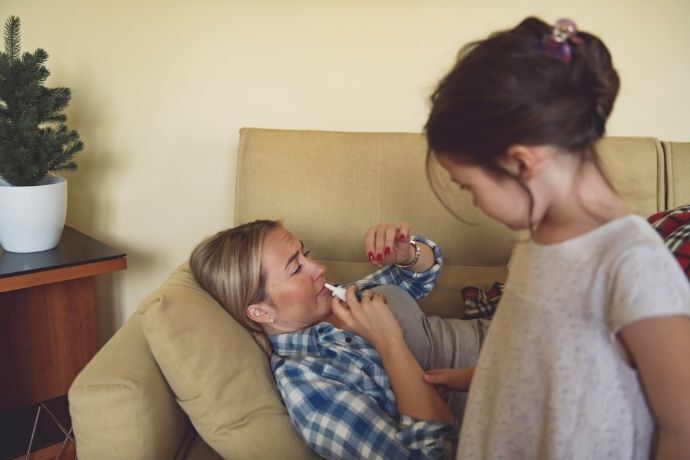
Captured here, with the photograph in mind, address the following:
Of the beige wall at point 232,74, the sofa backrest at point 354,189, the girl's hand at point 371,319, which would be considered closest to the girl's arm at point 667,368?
the girl's hand at point 371,319

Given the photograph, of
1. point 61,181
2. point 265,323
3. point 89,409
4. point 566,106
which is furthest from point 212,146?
point 566,106

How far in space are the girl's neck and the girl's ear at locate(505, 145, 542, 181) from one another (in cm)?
4

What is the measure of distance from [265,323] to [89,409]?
1.29 ft

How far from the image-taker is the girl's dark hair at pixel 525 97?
657mm

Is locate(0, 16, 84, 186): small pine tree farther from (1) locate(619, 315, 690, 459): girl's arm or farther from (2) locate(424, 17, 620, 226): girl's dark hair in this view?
(1) locate(619, 315, 690, 459): girl's arm

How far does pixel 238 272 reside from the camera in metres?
1.24

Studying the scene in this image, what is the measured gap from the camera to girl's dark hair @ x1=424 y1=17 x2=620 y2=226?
0.66 metres

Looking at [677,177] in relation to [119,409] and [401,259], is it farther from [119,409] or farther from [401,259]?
[119,409]

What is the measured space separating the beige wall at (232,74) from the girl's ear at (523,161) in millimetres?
1166

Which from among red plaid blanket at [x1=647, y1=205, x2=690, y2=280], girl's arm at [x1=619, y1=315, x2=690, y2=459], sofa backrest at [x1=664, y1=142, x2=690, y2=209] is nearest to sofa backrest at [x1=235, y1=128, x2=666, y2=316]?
sofa backrest at [x1=664, y1=142, x2=690, y2=209]

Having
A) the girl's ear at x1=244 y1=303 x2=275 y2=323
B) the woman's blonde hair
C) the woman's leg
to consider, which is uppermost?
the woman's blonde hair


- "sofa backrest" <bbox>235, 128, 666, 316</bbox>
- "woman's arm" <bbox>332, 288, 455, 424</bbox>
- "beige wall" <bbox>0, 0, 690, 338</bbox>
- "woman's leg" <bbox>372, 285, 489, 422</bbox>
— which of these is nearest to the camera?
"woman's arm" <bbox>332, 288, 455, 424</bbox>

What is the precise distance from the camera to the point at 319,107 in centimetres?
189

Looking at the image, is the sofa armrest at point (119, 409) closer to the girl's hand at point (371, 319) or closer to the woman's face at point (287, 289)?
the woman's face at point (287, 289)
